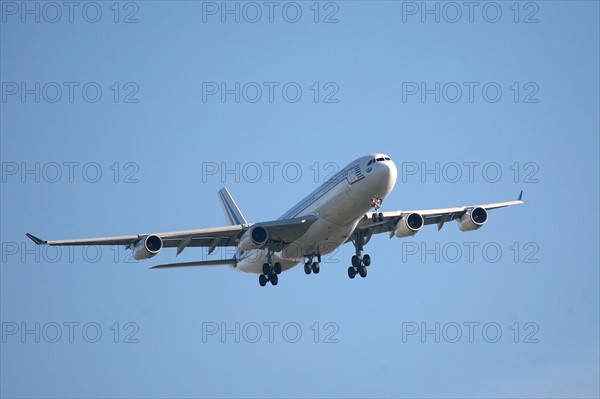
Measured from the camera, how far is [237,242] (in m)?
74.3

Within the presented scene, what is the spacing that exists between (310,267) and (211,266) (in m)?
8.55

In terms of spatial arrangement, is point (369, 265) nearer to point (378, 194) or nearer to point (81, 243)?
point (378, 194)

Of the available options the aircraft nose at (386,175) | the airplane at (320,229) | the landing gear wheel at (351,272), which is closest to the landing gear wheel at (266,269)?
the airplane at (320,229)

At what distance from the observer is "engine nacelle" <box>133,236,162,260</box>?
68.8 meters

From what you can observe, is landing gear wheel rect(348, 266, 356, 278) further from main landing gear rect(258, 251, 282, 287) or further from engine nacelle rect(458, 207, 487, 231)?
engine nacelle rect(458, 207, 487, 231)

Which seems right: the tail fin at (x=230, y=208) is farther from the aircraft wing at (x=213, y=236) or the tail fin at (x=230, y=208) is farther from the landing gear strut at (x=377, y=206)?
the landing gear strut at (x=377, y=206)

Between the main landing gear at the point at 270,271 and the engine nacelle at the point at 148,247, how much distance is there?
8127 mm

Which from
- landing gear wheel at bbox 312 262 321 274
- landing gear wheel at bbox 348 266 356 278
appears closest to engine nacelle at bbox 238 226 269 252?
landing gear wheel at bbox 312 262 321 274

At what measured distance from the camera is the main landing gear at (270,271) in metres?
74.1

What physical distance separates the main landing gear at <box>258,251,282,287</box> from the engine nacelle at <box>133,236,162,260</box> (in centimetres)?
813

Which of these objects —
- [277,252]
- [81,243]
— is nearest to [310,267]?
[277,252]

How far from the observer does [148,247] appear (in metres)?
68.8

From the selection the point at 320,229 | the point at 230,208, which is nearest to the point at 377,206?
the point at 320,229

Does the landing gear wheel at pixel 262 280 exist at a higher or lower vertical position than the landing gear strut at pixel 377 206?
lower
